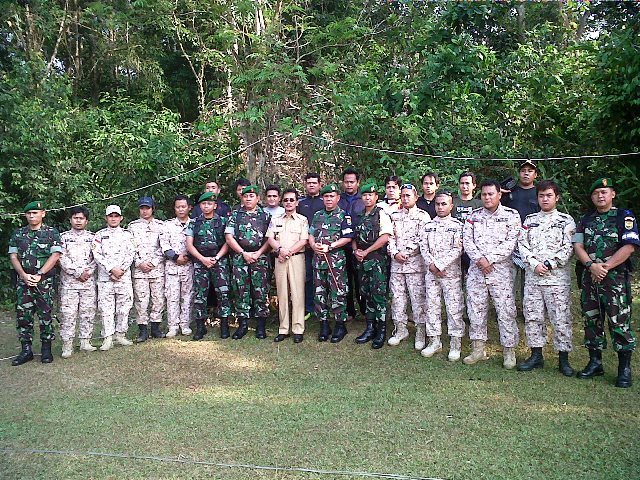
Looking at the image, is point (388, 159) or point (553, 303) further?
point (388, 159)

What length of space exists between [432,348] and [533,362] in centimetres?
93

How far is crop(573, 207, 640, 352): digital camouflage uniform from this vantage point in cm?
469

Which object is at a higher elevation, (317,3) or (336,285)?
(317,3)

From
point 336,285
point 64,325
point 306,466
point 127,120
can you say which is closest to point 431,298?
point 336,285

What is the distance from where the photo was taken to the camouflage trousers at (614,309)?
4688mm

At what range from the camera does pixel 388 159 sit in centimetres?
812

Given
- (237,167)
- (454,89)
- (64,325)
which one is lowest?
(64,325)

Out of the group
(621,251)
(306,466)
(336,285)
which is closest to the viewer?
(306,466)

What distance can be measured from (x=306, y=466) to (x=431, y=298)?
2484 mm

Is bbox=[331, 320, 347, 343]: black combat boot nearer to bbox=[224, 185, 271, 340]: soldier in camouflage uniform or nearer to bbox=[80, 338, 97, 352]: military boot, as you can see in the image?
bbox=[224, 185, 271, 340]: soldier in camouflage uniform

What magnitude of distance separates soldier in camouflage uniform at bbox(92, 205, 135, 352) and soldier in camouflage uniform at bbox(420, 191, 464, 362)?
10.3 feet

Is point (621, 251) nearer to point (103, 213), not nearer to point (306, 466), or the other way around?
point (306, 466)

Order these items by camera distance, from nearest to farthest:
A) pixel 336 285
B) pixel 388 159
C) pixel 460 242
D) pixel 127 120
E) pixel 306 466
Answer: pixel 306 466, pixel 460 242, pixel 336 285, pixel 388 159, pixel 127 120

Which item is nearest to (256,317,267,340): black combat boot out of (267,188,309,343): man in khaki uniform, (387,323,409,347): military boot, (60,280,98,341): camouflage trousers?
(267,188,309,343): man in khaki uniform
